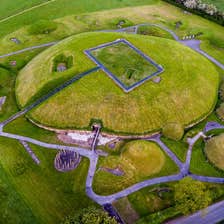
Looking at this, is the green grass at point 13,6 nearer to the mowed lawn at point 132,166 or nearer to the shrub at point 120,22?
the shrub at point 120,22

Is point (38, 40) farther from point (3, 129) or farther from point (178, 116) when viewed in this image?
point (178, 116)

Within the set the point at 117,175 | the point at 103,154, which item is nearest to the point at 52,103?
the point at 103,154

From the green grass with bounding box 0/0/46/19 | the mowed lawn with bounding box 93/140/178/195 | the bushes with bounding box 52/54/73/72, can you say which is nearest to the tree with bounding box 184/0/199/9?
the green grass with bounding box 0/0/46/19

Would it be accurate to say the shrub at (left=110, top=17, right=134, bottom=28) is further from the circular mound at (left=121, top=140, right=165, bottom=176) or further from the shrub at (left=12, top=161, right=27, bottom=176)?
the shrub at (left=12, top=161, right=27, bottom=176)

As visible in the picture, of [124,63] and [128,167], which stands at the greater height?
[124,63]

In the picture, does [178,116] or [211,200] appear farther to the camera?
[178,116]

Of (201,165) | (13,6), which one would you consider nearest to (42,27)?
(13,6)

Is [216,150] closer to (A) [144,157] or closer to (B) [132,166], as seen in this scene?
(A) [144,157]
